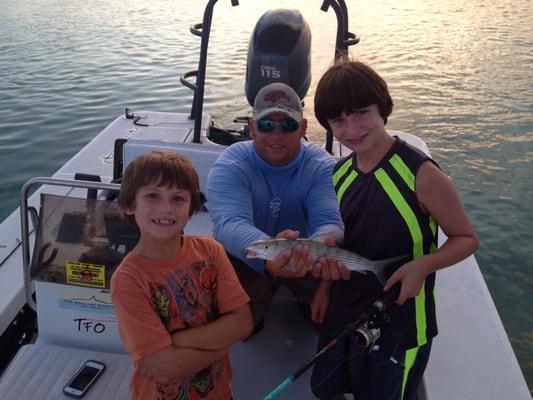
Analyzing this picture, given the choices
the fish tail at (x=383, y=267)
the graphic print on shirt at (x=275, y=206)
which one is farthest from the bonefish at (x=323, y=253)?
the graphic print on shirt at (x=275, y=206)

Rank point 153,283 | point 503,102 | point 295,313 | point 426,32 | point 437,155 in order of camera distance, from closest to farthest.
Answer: point 153,283 → point 295,313 → point 437,155 → point 503,102 → point 426,32

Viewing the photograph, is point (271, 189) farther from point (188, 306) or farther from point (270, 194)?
point (188, 306)

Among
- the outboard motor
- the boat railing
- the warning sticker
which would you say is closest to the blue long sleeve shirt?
the warning sticker

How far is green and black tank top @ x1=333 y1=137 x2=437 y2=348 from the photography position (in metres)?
1.95

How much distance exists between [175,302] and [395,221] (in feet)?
3.17

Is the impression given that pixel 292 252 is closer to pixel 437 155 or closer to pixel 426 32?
pixel 437 155

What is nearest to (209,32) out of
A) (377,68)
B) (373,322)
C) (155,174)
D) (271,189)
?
(271,189)

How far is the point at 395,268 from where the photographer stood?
6.84 feet

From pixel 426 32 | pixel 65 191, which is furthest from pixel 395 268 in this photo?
pixel 426 32

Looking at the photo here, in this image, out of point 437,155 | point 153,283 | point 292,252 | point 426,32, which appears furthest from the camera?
point 426,32

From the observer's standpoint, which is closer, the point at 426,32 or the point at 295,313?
the point at 295,313

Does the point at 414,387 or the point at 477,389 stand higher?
the point at 414,387

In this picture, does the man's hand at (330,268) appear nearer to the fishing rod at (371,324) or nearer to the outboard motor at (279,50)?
the fishing rod at (371,324)

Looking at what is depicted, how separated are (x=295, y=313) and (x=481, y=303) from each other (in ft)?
4.03
